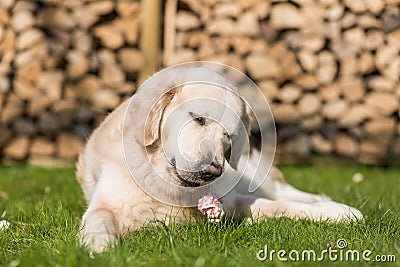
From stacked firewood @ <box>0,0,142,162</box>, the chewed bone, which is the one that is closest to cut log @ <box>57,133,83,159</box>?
stacked firewood @ <box>0,0,142,162</box>

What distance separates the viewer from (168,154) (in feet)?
7.27

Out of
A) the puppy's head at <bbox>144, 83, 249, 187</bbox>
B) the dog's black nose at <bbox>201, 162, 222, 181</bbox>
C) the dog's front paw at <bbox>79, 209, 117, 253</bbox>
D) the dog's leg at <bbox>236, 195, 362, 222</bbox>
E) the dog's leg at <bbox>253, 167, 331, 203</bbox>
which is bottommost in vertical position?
the dog's leg at <bbox>253, 167, 331, 203</bbox>

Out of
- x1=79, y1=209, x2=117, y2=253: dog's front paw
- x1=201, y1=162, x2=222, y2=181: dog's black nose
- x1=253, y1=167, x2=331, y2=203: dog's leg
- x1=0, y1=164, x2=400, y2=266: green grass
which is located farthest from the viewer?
x1=253, y1=167, x2=331, y2=203: dog's leg

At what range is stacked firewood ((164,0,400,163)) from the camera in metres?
5.21

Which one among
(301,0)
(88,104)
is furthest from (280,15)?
(88,104)

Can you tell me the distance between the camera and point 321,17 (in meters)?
5.24

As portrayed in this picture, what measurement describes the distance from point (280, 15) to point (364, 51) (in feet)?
2.66

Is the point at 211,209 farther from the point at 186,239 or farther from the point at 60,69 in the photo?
the point at 60,69

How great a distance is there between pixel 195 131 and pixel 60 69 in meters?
3.26

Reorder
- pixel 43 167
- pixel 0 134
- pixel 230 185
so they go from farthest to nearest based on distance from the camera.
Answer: pixel 0 134, pixel 43 167, pixel 230 185

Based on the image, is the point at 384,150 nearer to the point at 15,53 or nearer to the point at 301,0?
the point at 301,0

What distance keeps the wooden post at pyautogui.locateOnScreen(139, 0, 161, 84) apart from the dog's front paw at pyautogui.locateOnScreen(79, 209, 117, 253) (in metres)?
2.99

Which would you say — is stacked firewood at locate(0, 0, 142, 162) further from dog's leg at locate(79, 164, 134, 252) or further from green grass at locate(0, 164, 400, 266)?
dog's leg at locate(79, 164, 134, 252)

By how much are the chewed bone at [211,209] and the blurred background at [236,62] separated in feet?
9.69
